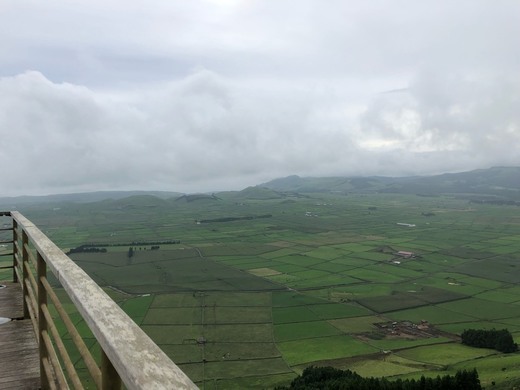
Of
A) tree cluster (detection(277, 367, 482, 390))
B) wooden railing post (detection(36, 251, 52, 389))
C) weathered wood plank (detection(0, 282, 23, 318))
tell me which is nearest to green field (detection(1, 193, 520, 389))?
wooden railing post (detection(36, 251, 52, 389))

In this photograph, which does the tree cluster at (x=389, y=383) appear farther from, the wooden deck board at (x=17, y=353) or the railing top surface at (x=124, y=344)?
the railing top surface at (x=124, y=344)

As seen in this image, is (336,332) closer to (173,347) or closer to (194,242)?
(173,347)

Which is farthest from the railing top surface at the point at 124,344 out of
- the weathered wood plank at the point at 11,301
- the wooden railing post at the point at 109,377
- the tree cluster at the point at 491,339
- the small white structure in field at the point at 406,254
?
the small white structure in field at the point at 406,254

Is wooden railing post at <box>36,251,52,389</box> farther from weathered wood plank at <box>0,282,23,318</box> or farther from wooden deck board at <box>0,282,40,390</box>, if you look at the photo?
weathered wood plank at <box>0,282,23,318</box>

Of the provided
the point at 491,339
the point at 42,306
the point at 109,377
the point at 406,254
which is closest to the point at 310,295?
the point at 491,339

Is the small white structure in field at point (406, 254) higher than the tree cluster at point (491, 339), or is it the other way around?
the small white structure in field at point (406, 254)

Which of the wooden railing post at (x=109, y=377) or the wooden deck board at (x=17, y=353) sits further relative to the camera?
the wooden deck board at (x=17, y=353)
